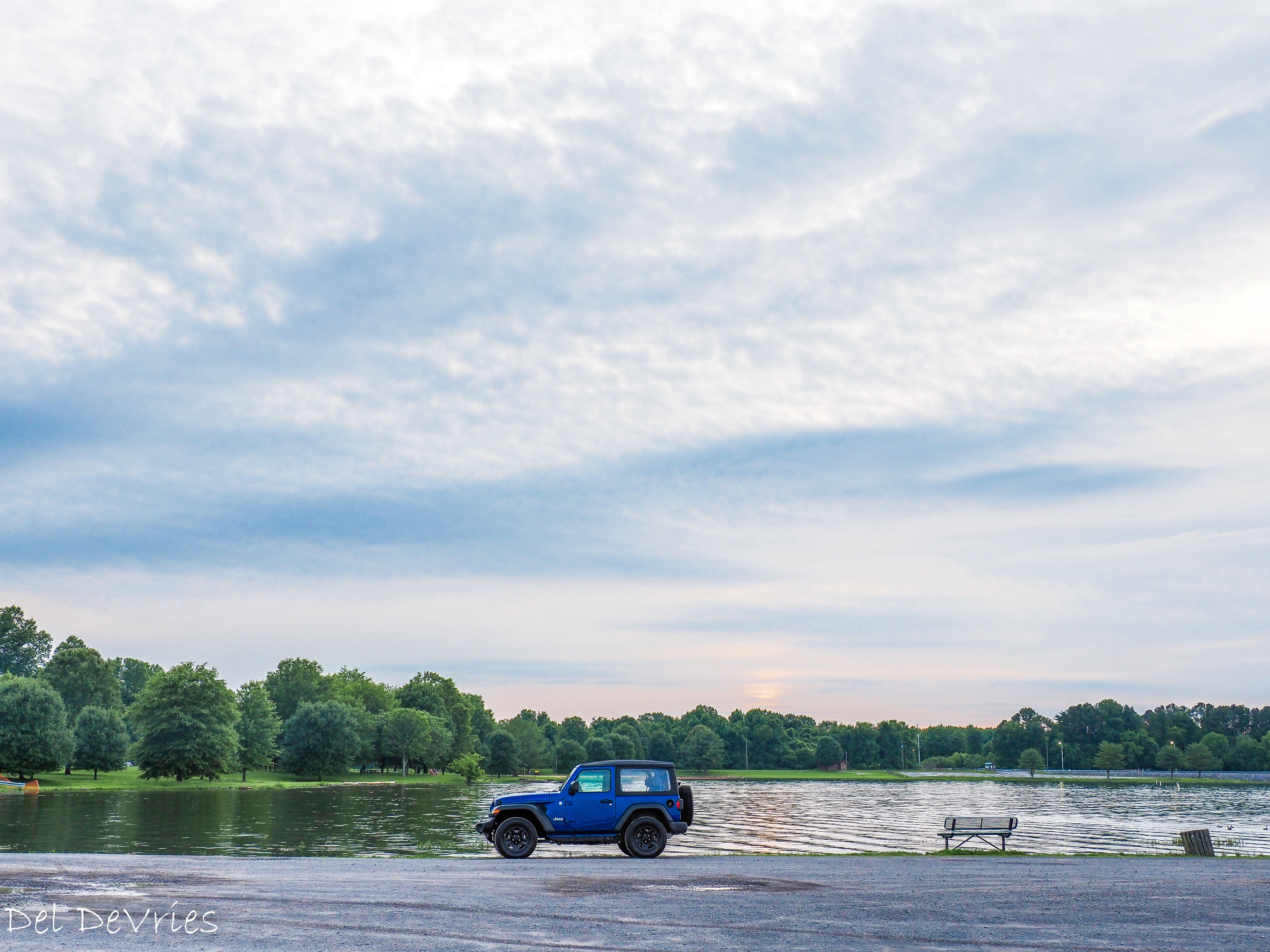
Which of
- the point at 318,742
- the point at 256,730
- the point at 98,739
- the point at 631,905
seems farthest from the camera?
the point at 318,742

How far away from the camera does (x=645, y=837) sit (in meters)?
27.4

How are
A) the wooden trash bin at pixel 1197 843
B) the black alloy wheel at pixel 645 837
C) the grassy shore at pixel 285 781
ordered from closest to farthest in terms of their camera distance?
the black alloy wheel at pixel 645 837 → the wooden trash bin at pixel 1197 843 → the grassy shore at pixel 285 781

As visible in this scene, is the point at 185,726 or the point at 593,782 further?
the point at 185,726

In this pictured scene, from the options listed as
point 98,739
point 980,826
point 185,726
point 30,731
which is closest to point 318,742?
point 185,726

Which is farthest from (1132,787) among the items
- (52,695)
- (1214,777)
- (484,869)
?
(484,869)

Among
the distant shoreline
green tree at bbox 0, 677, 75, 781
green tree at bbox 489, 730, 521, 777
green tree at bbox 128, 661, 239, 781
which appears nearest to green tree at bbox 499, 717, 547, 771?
the distant shoreline

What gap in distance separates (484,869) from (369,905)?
6739 millimetres

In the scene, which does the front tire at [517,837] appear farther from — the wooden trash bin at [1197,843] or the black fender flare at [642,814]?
the wooden trash bin at [1197,843]

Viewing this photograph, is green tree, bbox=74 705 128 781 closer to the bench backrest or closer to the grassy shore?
the grassy shore

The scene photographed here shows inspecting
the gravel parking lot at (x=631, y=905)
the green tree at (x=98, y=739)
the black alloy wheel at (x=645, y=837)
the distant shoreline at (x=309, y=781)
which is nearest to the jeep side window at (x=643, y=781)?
the black alloy wheel at (x=645, y=837)

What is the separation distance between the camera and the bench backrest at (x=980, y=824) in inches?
1399

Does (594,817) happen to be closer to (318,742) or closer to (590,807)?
(590,807)

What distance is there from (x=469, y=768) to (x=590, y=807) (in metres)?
134

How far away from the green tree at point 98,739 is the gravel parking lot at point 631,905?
92.6 m
